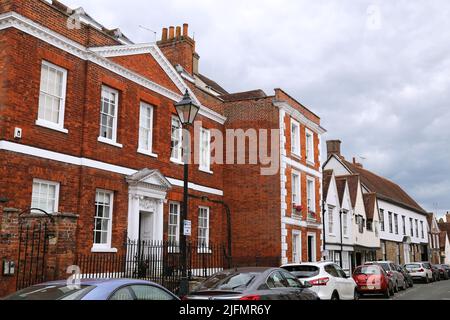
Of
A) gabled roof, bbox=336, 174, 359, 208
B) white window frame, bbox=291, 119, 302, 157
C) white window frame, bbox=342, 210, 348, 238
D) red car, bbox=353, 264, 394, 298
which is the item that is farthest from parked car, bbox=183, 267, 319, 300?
gabled roof, bbox=336, 174, 359, 208

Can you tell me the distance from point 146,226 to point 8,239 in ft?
29.5

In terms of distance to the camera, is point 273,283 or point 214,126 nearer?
point 273,283

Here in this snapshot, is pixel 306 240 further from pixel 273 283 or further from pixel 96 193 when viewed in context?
pixel 273 283

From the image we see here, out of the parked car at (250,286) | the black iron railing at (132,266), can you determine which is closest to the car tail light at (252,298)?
the parked car at (250,286)

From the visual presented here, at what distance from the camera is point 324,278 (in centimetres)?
1480

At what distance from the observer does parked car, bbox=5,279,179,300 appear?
6.66 metres

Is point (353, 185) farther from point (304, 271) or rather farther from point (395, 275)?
point (304, 271)

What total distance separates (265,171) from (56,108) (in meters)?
12.3

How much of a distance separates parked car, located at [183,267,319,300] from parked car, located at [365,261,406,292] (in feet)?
49.4

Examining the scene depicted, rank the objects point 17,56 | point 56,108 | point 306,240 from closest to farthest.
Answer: point 17,56 → point 56,108 → point 306,240

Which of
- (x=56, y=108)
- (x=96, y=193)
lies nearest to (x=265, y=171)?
(x=96, y=193)

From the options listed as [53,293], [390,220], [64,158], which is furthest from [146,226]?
[390,220]

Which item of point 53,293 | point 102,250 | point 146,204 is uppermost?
point 146,204

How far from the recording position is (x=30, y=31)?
15273mm
